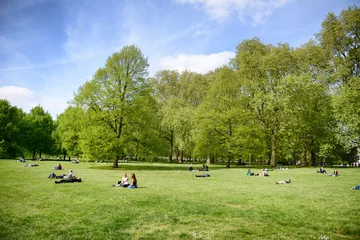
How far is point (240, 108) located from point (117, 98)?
27450 millimetres

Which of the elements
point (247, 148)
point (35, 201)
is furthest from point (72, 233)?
point (247, 148)

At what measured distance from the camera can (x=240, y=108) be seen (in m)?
55.8

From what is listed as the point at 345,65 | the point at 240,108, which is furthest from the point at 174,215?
the point at 345,65

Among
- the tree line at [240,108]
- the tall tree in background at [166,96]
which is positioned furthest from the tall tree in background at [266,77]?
the tall tree in background at [166,96]

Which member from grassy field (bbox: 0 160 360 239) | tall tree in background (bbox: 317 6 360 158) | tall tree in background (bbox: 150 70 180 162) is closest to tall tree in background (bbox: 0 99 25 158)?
tall tree in background (bbox: 150 70 180 162)

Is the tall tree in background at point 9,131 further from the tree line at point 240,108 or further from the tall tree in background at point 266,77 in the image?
the tall tree in background at point 266,77

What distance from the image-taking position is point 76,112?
4825 cm

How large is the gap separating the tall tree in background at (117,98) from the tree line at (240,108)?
18 cm

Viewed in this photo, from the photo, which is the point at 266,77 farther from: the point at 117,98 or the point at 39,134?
the point at 39,134

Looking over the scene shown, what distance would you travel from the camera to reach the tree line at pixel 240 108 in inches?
1767

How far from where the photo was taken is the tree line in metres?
44.9

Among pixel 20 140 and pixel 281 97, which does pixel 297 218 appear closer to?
pixel 281 97

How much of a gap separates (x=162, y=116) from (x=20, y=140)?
44.1 metres

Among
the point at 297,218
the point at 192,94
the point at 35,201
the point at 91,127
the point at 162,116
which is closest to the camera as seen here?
the point at 297,218
